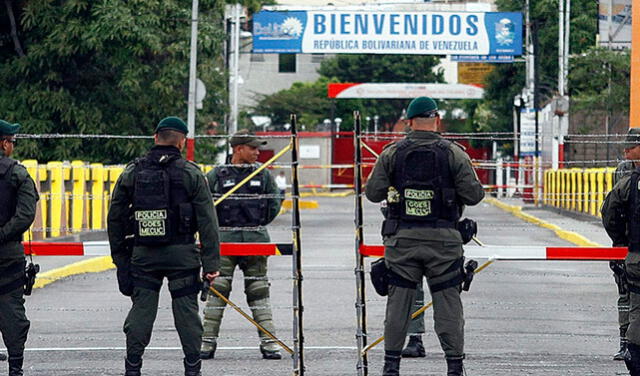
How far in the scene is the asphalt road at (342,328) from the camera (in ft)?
33.0

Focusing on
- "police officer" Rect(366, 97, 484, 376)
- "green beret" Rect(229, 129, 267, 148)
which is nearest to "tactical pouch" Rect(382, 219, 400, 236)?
"police officer" Rect(366, 97, 484, 376)

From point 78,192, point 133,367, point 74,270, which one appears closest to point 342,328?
point 133,367

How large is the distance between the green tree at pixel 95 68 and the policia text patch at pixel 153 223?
21.4 meters

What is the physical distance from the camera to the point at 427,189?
8359mm

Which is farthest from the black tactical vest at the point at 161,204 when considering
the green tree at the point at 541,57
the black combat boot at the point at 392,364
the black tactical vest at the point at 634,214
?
the green tree at the point at 541,57

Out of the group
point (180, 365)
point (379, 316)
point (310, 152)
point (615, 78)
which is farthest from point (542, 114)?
point (180, 365)

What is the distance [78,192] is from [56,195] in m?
1.75

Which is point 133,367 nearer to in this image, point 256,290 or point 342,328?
point 256,290

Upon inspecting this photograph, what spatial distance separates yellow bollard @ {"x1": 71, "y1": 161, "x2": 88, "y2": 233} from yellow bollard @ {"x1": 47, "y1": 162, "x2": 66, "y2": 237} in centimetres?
53

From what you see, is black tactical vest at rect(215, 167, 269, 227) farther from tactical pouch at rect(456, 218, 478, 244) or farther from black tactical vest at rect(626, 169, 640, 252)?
black tactical vest at rect(626, 169, 640, 252)

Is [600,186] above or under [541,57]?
under

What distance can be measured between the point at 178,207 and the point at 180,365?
207 cm

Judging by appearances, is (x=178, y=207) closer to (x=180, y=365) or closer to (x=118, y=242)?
(x=118, y=242)

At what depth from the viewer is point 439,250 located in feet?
27.3
